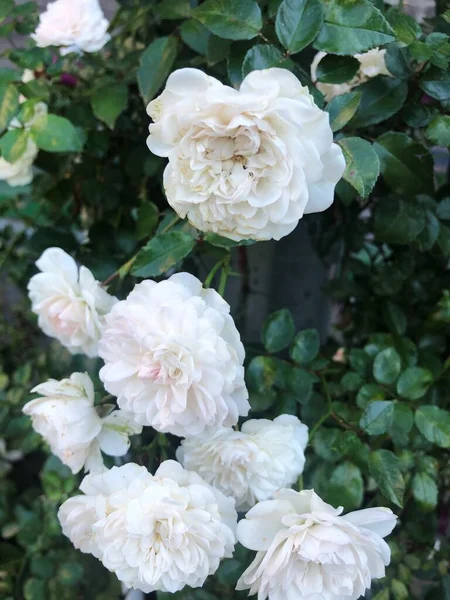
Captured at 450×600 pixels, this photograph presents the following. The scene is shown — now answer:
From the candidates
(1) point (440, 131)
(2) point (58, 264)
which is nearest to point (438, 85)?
(1) point (440, 131)

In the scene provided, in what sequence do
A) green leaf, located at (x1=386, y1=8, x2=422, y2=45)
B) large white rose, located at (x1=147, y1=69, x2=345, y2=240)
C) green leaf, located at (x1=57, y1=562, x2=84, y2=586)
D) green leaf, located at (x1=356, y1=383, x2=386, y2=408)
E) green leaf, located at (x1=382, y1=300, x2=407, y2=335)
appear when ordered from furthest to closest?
green leaf, located at (x1=57, y1=562, x2=84, y2=586) < green leaf, located at (x1=382, y1=300, x2=407, y2=335) < green leaf, located at (x1=356, y1=383, x2=386, y2=408) < green leaf, located at (x1=386, y1=8, x2=422, y2=45) < large white rose, located at (x1=147, y1=69, x2=345, y2=240)

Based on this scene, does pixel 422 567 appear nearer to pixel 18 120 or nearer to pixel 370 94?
pixel 370 94

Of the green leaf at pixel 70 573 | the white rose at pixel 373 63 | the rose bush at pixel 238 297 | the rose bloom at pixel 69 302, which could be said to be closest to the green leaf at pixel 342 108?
the rose bush at pixel 238 297

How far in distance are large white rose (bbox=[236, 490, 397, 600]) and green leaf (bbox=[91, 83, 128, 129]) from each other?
421 mm

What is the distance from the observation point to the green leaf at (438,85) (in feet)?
1.46

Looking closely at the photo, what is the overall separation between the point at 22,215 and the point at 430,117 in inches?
28.4

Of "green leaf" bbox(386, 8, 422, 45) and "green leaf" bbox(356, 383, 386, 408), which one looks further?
"green leaf" bbox(356, 383, 386, 408)

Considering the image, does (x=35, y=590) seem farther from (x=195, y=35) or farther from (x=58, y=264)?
(x=195, y=35)

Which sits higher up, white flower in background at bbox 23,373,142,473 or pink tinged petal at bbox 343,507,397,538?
pink tinged petal at bbox 343,507,397,538

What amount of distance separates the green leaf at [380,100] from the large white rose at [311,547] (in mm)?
313

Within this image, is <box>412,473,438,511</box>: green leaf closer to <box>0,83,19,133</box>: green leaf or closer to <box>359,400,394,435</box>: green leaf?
<box>359,400,394,435</box>: green leaf

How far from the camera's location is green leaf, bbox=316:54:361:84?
0.43 m

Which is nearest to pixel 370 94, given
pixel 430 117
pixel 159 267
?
pixel 430 117

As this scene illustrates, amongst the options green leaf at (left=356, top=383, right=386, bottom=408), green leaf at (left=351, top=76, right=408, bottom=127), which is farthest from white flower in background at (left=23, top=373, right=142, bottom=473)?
green leaf at (left=351, top=76, right=408, bottom=127)
